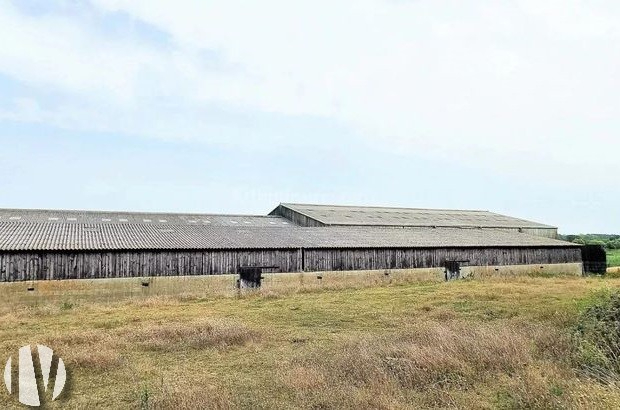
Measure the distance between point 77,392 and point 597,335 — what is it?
11482 millimetres

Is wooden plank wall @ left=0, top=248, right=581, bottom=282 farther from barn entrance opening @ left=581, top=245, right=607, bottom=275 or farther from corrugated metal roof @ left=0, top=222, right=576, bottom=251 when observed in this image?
barn entrance opening @ left=581, top=245, right=607, bottom=275

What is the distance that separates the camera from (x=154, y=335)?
51.3 ft

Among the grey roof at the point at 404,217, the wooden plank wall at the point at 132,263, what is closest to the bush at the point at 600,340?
the wooden plank wall at the point at 132,263

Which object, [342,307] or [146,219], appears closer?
[342,307]

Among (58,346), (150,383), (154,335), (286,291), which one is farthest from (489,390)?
(286,291)

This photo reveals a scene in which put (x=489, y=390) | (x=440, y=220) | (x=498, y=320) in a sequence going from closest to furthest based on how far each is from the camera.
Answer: (x=489, y=390) → (x=498, y=320) → (x=440, y=220)

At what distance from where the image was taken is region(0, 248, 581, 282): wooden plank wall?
27.4 m

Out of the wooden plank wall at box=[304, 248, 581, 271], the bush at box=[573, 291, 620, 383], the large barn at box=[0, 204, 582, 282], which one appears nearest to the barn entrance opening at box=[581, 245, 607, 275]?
the large barn at box=[0, 204, 582, 282]

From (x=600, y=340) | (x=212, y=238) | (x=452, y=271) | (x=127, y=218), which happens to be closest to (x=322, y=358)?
(x=600, y=340)

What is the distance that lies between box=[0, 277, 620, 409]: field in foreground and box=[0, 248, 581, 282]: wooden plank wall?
6081mm

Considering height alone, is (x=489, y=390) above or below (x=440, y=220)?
below

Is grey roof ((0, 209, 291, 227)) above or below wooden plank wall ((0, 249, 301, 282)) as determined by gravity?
above

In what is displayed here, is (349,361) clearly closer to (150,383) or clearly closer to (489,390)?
(489,390)

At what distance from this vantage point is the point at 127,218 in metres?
46.3
